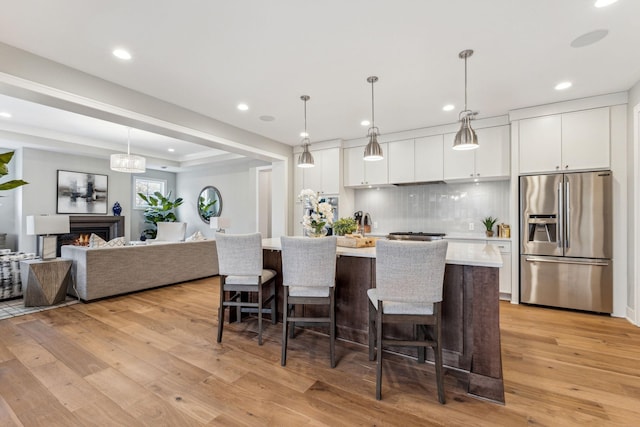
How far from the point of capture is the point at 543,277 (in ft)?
12.4

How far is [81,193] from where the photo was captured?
680 centimetres

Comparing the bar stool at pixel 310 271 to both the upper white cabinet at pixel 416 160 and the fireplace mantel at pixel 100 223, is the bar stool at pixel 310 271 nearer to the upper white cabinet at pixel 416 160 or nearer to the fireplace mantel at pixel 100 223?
the upper white cabinet at pixel 416 160

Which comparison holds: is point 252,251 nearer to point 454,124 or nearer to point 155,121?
point 155,121

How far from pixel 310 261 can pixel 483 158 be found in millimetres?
3388

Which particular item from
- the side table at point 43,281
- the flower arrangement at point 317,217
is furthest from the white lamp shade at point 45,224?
the flower arrangement at point 317,217

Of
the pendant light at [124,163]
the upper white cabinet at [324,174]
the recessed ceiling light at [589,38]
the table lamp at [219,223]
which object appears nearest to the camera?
the recessed ceiling light at [589,38]

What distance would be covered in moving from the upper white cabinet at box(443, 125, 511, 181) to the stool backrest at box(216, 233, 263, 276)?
131 inches

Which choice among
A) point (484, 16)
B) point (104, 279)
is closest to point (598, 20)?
point (484, 16)

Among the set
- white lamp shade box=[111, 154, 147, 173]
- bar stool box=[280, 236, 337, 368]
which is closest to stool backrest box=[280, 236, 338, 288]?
bar stool box=[280, 236, 337, 368]

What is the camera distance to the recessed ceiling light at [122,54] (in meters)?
2.59

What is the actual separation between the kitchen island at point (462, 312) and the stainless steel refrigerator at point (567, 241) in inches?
81.0

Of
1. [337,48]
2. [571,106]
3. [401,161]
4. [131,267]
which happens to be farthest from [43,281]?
[571,106]

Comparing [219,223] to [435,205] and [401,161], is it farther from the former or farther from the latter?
[435,205]

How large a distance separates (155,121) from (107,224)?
16.5 feet
